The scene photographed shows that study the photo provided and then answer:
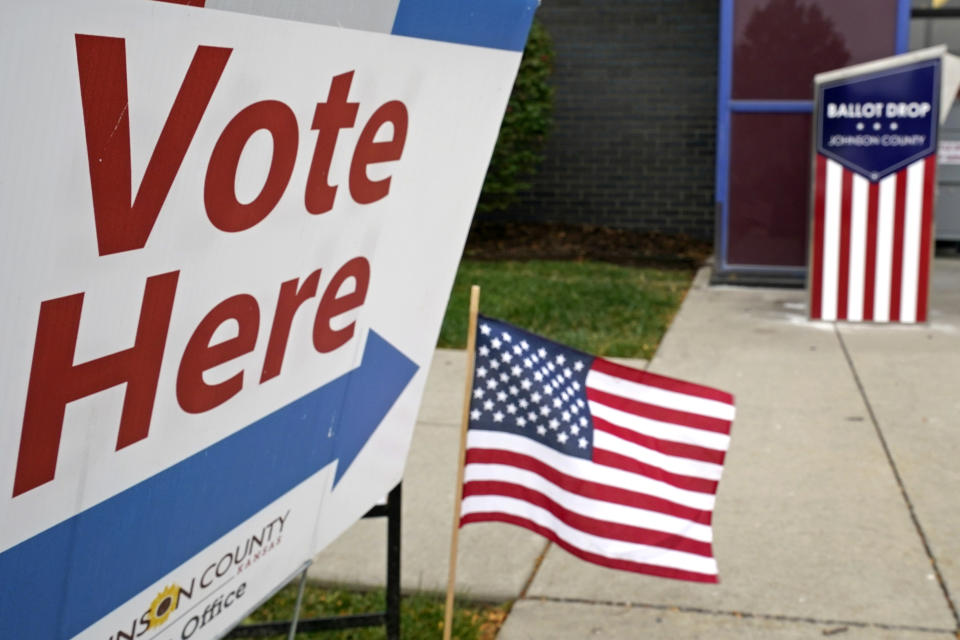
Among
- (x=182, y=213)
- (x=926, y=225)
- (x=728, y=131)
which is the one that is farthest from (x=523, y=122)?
(x=182, y=213)

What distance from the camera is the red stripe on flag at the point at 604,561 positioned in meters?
3.06

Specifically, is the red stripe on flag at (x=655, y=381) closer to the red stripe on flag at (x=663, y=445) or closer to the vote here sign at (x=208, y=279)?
the red stripe on flag at (x=663, y=445)

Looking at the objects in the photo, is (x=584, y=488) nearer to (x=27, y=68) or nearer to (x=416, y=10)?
(x=416, y=10)

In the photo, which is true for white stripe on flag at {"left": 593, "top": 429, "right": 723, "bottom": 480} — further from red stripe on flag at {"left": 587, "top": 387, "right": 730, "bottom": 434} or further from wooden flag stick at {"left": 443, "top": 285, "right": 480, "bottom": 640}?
wooden flag stick at {"left": 443, "top": 285, "right": 480, "bottom": 640}

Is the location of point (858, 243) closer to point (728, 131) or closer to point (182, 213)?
point (728, 131)

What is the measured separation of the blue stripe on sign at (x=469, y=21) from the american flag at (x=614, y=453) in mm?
756

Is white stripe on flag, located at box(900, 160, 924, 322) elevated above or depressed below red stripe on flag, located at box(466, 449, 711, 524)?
above

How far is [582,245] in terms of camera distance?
508 inches

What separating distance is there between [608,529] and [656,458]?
228 millimetres

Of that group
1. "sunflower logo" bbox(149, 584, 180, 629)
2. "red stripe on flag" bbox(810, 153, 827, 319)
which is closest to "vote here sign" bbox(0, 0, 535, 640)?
"sunflower logo" bbox(149, 584, 180, 629)

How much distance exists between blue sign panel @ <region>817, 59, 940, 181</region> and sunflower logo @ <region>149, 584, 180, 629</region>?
722cm

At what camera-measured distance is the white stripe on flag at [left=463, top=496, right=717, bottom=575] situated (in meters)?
3.06

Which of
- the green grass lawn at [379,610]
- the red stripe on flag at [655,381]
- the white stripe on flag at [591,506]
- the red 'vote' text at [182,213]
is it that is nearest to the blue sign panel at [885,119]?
the green grass lawn at [379,610]

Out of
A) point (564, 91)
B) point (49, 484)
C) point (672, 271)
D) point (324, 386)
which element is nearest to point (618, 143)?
point (564, 91)
